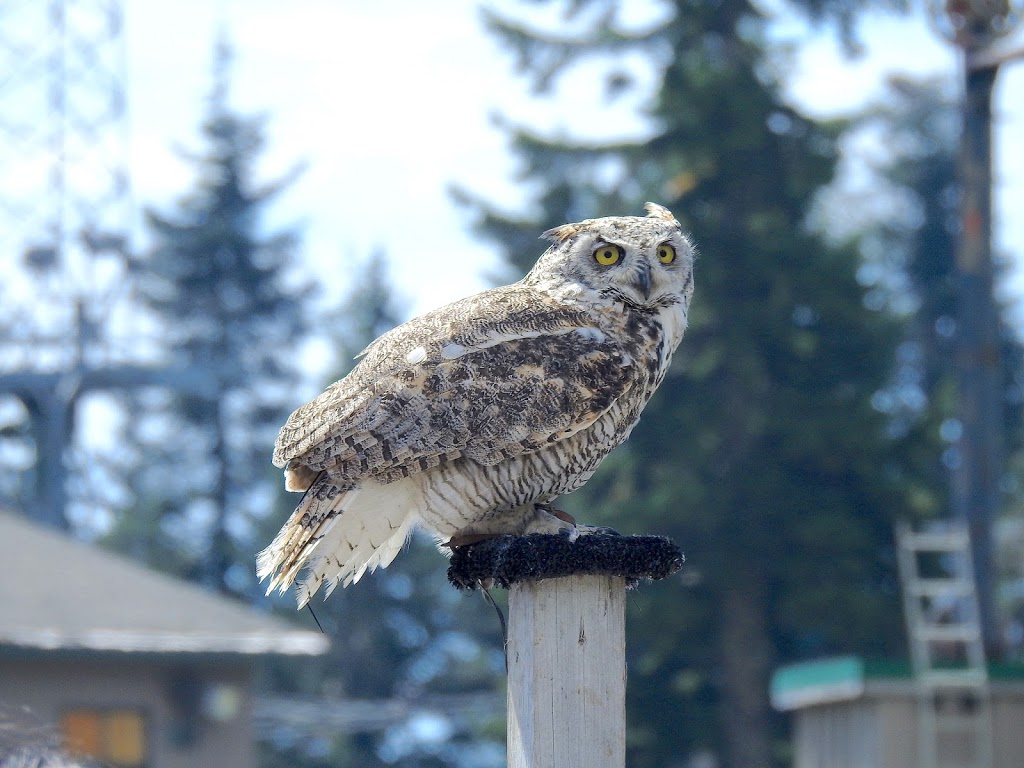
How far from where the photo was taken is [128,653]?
10805 millimetres

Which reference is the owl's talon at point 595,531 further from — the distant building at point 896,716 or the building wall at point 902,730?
the building wall at point 902,730

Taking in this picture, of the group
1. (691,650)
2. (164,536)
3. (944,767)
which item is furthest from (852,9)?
(164,536)

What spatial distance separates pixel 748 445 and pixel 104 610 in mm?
11685

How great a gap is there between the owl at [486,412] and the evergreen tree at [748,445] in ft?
52.9

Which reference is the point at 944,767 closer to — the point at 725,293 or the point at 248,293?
the point at 725,293

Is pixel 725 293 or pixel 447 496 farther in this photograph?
pixel 725 293

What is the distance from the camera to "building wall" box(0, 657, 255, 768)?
1083cm

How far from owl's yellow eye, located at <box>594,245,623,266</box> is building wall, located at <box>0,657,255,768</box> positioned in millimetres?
7648

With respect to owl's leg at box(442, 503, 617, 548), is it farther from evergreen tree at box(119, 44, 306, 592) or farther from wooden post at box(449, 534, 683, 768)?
evergreen tree at box(119, 44, 306, 592)

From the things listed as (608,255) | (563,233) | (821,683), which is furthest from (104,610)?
(608,255)

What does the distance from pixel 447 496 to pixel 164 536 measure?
2891cm

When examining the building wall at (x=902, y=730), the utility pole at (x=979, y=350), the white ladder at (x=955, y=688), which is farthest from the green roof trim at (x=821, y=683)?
the utility pole at (x=979, y=350)

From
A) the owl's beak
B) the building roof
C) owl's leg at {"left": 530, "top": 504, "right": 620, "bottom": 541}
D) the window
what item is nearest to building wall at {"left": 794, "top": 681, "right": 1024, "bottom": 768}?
the building roof

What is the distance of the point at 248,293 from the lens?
33688mm
